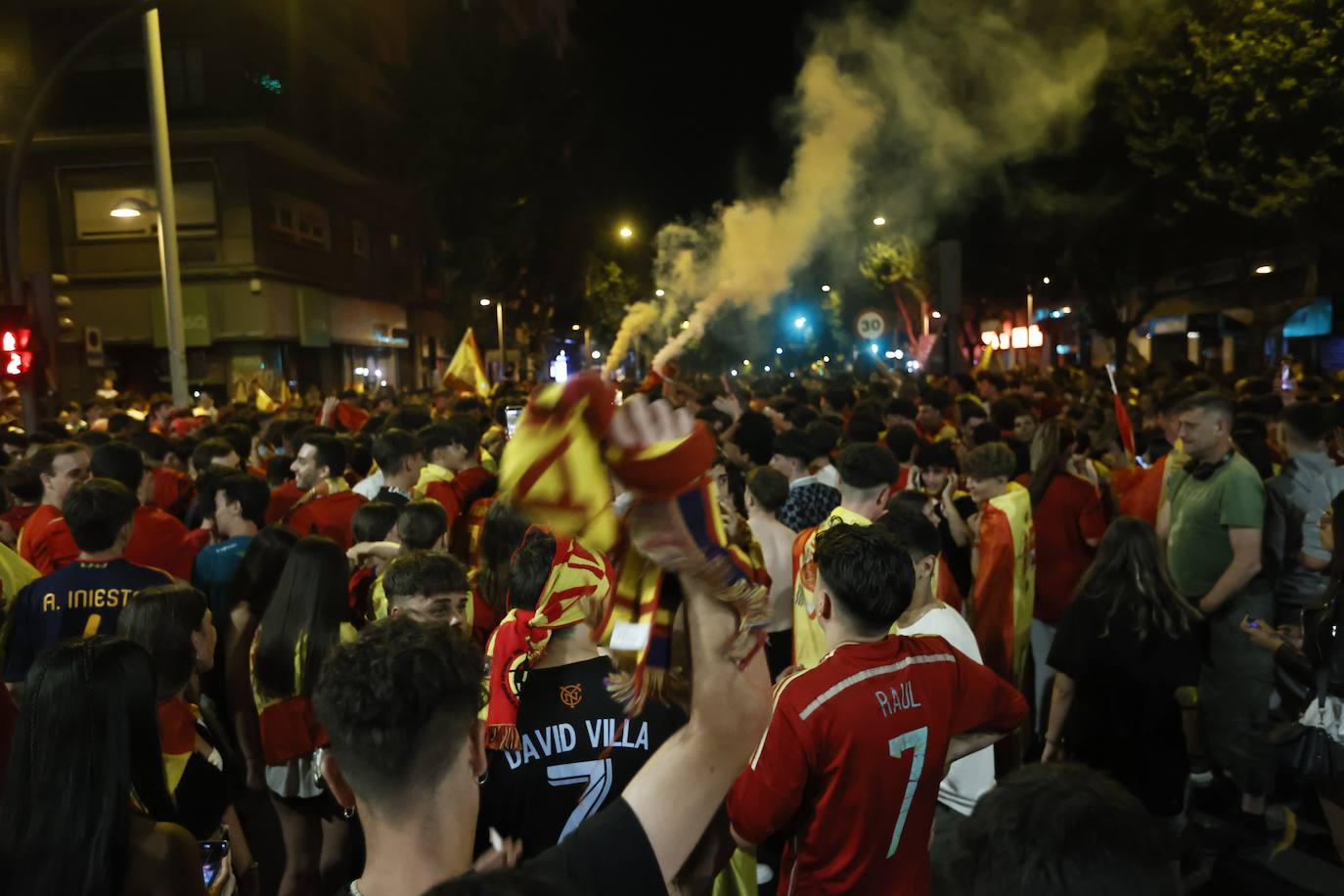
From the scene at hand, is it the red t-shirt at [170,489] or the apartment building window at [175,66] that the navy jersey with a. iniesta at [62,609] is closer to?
the red t-shirt at [170,489]

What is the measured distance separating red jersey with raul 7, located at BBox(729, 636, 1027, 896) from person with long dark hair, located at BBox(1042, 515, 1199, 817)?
6.51 ft

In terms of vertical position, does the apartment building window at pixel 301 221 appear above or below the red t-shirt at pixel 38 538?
above

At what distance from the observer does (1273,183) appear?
65.9ft

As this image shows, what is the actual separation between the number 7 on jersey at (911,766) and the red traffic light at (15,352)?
1073 cm

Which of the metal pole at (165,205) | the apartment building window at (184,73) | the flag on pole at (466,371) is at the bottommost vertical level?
the flag on pole at (466,371)

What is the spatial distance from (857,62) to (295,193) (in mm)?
19094

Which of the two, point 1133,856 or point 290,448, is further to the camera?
point 290,448

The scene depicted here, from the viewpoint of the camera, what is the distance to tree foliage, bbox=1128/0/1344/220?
18375 millimetres

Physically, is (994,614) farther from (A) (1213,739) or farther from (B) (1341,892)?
(B) (1341,892)

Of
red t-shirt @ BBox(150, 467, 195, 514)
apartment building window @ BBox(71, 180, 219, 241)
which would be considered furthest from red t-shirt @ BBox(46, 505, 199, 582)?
apartment building window @ BBox(71, 180, 219, 241)

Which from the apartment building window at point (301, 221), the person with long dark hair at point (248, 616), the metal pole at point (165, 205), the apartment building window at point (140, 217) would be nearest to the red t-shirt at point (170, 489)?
the person with long dark hair at point (248, 616)

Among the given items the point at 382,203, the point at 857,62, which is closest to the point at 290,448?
the point at 857,62

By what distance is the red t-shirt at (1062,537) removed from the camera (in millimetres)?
6629

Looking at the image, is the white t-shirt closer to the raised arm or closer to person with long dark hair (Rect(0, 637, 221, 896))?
the raised arm
